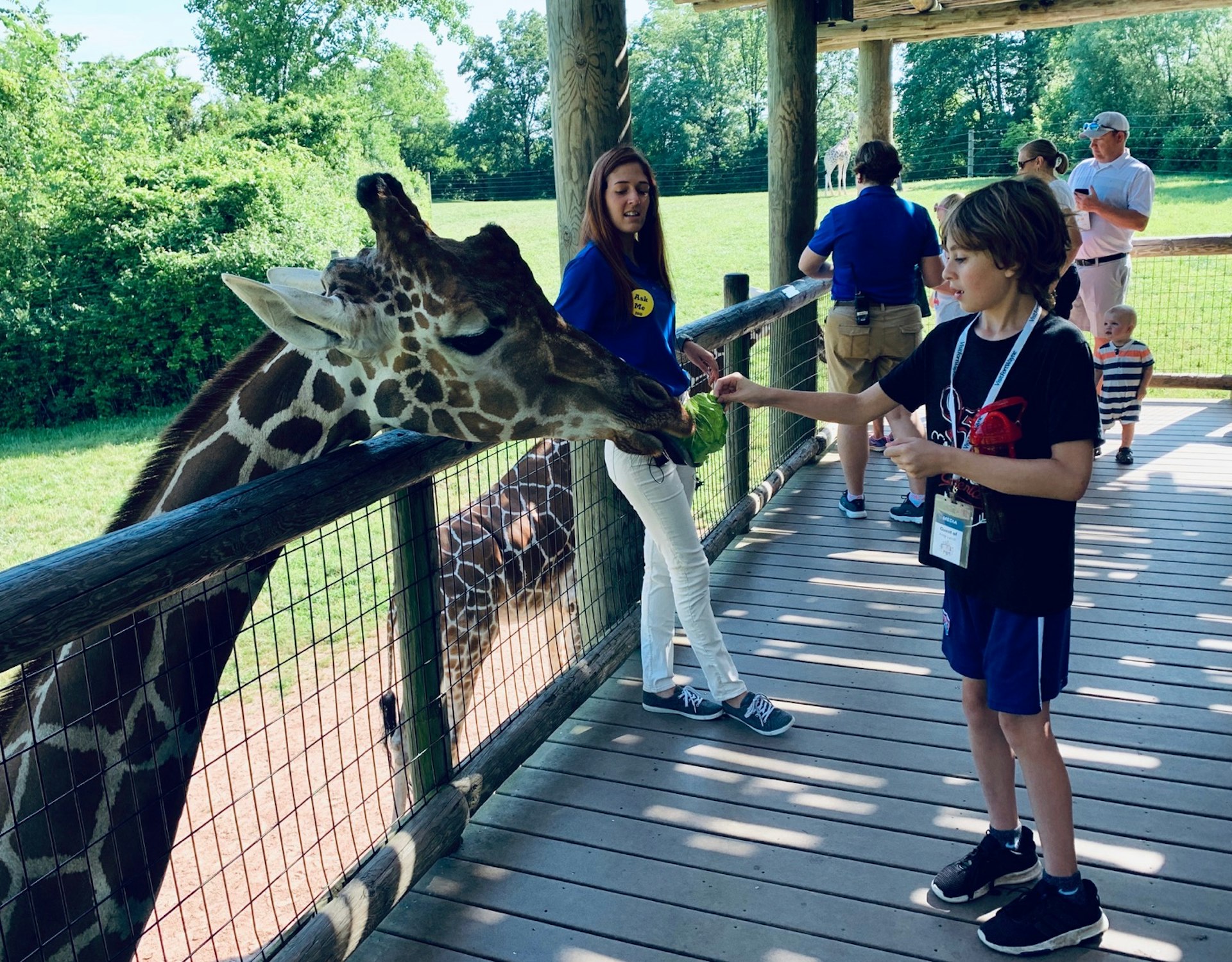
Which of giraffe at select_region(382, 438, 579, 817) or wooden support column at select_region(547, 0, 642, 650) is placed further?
giraffe at select_region(382, 438, 579, 817)

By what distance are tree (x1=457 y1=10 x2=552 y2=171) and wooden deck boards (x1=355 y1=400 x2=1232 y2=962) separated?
4168cm

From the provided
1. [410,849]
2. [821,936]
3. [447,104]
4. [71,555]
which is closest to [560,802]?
[410,849]

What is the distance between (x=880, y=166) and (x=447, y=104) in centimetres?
5063

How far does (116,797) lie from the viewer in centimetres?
243

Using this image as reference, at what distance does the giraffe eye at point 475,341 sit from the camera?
2.75 m

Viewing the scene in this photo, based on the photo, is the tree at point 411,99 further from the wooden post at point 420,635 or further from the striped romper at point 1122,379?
the wooden post at point 420,635

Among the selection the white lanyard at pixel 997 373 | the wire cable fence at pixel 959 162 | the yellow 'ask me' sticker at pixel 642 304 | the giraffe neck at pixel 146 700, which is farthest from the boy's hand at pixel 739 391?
the wire cable fence at pixel 959 162

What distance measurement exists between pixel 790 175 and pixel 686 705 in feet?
13.2

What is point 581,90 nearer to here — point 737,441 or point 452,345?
point 452,345

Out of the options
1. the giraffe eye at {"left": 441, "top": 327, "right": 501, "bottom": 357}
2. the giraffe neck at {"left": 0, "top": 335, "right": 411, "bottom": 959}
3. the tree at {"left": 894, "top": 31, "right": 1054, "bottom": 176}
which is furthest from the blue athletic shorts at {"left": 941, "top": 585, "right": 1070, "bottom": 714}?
the tree at {"left": 894, "top": 31, "right": 1054, "bottom": 176}

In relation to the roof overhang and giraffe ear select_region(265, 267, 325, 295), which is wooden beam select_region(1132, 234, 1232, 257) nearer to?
the roof overhang

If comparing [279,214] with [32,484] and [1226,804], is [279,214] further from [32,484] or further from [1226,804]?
[1226,804]

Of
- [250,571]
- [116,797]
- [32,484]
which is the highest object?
[250,571]

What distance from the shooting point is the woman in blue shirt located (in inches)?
133
